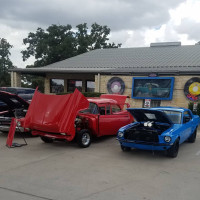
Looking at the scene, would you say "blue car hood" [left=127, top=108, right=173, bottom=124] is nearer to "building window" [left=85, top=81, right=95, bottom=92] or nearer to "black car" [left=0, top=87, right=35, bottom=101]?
"black car" [left=0, top=87, right=35, bottom=101]

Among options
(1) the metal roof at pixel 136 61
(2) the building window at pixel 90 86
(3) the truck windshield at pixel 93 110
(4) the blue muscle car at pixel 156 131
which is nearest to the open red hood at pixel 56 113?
(3) the truck windshield at pixel 93 110

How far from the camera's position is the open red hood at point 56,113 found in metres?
6.92

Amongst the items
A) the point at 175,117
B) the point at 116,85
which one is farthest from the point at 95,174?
the point at 116,85

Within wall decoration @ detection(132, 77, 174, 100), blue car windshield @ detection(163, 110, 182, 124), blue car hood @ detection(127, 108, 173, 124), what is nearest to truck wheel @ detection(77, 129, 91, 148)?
blue car hood @ detection(127, 108, 173, 124)

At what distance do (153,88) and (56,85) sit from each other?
10.3 m

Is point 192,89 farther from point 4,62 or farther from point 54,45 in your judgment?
point 4,62

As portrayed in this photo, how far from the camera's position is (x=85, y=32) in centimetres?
4119

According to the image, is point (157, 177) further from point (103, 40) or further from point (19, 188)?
point (103, 40)

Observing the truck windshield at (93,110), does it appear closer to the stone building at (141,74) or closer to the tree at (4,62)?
the stone building at (141,74)

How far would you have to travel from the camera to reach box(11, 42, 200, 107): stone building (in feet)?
46.3

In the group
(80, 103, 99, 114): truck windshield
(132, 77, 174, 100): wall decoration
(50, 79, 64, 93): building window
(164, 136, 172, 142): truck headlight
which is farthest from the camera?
(50, 79, 64, 93): building window

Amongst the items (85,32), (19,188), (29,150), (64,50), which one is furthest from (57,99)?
(85,32)

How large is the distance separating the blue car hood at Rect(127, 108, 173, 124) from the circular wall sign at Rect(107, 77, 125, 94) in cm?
852

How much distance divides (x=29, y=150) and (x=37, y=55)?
33.4m
